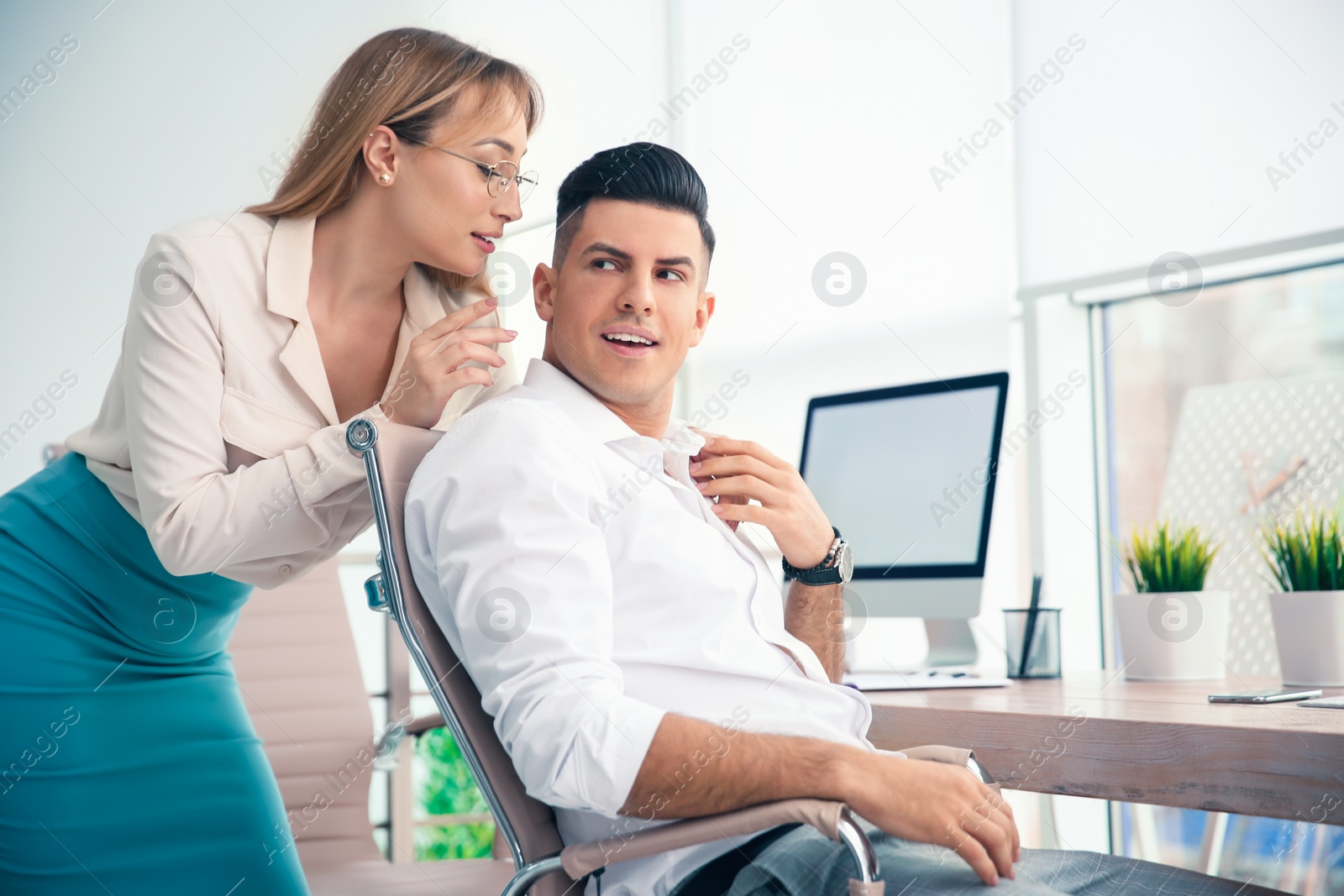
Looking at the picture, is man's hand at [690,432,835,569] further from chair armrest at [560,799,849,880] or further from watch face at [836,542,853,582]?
chair armrest at [560,799,849,880]

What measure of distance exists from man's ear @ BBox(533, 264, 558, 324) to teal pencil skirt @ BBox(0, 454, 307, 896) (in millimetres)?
596

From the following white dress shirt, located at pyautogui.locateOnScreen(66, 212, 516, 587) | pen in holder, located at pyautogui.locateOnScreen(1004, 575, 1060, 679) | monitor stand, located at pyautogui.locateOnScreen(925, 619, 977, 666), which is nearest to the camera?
white dress shirt, located at pyautogui.locateOnScreen(66, 212, 516, 587)

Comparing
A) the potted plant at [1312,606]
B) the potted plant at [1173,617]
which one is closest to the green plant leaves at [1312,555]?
the potted plant at [1312,606]

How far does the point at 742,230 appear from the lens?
4.14 metres

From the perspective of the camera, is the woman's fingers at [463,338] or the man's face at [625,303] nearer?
the woman's fingers at [463,338]

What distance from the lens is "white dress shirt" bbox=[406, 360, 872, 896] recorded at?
3.31 feet

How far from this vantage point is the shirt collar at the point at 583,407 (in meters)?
1.35

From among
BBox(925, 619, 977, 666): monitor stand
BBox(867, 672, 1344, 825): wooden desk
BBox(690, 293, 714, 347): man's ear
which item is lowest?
BBox(867, 672, 1344, 825): wooden desk

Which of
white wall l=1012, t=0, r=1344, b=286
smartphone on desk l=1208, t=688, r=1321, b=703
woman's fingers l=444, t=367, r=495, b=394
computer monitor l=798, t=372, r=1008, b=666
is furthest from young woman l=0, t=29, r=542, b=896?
white wall l=1012, t=0, r=1344, b=286

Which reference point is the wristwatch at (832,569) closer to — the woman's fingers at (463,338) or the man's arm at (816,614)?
the man's arm at (816,614)

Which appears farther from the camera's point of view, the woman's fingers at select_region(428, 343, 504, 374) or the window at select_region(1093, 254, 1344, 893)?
the window at select_region(1093, 254, 1344, 893)

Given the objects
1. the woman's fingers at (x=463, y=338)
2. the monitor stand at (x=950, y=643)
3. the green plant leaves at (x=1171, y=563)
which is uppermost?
the woman's fingers at (x=463, y=338)

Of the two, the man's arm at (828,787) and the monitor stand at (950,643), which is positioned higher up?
the monitor stand at (950,643)

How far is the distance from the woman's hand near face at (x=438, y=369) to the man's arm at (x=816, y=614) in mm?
566
